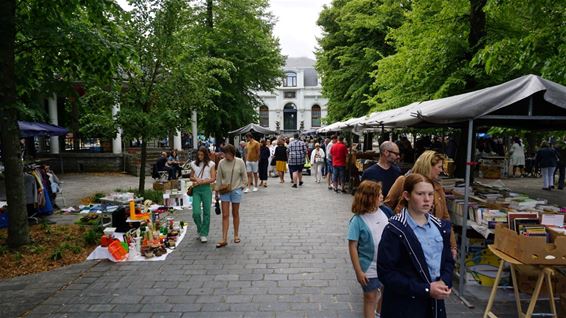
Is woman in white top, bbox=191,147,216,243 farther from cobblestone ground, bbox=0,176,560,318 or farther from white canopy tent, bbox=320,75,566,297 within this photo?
white canopy tent, bbox=320,75,566,297

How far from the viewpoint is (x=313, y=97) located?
6600 cm

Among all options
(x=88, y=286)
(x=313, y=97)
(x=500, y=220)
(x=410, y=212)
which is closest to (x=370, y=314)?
(x=410, y=212)

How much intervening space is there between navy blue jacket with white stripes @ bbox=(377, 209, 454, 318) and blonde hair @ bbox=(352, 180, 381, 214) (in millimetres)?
960

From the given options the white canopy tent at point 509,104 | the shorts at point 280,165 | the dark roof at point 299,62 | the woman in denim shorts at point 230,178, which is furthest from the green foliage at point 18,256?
the dark roof at point 299,62

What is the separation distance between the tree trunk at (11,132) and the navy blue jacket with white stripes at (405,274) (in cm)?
637

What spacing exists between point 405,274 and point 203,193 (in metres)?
5.25

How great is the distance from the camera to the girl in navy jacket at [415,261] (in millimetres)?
2381

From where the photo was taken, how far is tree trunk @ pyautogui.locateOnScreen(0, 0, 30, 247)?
619cm

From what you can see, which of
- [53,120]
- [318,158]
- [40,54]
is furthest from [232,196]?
[53,120]

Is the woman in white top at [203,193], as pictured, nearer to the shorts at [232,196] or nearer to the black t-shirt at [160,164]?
the shorts at [232,196]

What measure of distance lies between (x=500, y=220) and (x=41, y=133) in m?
13.1

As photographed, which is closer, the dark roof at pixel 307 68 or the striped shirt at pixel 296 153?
the striped shirt at pixel 296 153

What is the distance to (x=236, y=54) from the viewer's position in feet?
76.6

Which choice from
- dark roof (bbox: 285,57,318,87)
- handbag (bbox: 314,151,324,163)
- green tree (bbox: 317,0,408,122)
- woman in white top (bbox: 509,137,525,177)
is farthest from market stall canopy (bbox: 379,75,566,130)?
dark roof (bbox: 285,57,318,87)
